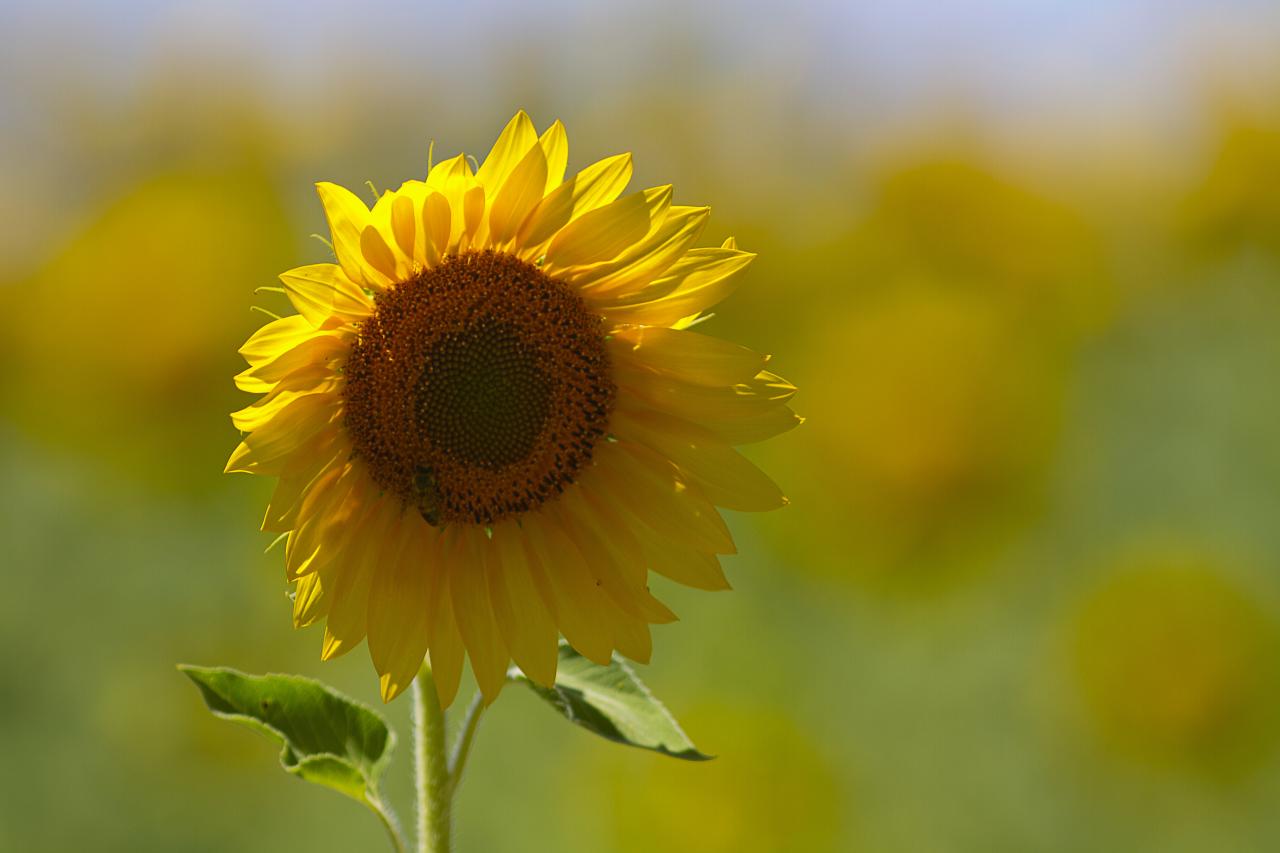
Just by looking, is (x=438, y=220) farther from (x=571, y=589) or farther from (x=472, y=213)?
(x=571, y=589)

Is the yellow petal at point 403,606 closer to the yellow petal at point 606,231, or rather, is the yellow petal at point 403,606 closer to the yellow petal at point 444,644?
the yellow petal at point 444,644

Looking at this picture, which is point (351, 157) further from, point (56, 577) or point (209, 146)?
point (56, 577)

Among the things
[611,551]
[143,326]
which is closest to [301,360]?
[611,551]

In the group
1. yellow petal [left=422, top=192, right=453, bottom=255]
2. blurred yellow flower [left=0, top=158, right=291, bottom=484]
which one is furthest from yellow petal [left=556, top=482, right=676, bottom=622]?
blurred yellow flower [left=0, top=158, right=291, bottom=484]

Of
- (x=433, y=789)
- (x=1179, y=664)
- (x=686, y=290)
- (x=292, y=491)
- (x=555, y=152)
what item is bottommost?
(x=1179, y=664)

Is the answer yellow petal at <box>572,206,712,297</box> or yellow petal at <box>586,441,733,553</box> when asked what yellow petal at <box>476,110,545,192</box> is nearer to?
yellow petal at <box>572,206,712,297</box>
